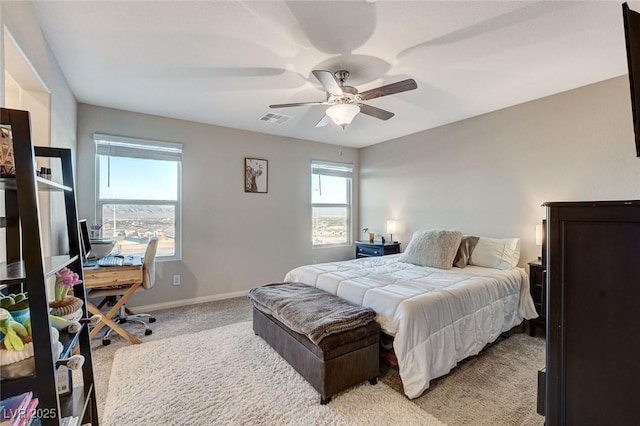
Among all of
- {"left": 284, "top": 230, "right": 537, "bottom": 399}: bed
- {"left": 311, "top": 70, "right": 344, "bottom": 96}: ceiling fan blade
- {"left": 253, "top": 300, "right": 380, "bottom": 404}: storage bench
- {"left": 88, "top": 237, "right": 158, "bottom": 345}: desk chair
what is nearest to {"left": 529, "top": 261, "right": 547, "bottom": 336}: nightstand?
{"left": 284, "top": 230, "right": 537, "bottom": 399}: bed

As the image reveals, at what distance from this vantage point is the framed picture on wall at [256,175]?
4.37m

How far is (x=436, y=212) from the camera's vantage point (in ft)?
14.0

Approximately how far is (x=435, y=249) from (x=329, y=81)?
225cm

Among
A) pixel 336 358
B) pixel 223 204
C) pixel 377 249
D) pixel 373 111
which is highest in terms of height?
pixel 373 111

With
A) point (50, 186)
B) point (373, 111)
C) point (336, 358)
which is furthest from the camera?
point (373, 111)

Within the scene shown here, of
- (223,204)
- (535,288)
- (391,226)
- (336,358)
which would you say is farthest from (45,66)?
(535,288)

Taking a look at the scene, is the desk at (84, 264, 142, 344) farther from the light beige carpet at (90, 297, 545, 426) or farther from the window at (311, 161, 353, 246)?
the window at (311, 161, 353, 246)

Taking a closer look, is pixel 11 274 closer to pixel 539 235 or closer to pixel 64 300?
pixel 64 300

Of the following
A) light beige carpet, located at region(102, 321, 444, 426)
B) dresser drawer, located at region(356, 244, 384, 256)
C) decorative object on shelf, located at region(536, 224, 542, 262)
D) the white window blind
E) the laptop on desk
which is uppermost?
the white window blind

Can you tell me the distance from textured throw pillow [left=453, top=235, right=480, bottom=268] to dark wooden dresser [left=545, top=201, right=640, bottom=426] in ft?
8.19

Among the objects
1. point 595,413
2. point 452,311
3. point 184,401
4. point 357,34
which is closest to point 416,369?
point 452,311

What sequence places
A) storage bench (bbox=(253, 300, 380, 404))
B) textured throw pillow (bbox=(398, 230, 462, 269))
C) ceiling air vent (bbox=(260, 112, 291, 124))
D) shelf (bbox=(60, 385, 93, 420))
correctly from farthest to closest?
ceiling air vent (bbox=(260, 112, 291, 124))
textured throw pillow (bbox=(398, 230, 462, 269))
storage bench (bbox=(253, 300, 380, 404))
shelf (bbox=(60, 385, 93, 420))

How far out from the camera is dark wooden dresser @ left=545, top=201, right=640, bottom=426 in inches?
32.0

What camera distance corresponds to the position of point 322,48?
2160 mm
